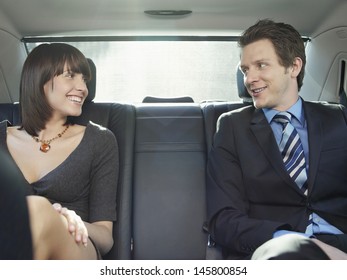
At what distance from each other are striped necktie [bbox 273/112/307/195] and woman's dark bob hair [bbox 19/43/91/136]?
59 centimetres

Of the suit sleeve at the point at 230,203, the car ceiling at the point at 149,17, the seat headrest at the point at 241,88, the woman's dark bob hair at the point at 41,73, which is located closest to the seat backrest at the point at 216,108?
the seat headrest at the point at 241,88

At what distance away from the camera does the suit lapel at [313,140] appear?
1329mm

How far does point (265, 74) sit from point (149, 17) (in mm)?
666

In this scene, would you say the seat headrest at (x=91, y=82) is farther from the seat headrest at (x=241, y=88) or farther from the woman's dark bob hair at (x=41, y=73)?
the seat headrest at (x=241, y=88)

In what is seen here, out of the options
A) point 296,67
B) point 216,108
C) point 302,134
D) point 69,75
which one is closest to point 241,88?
point 216,108

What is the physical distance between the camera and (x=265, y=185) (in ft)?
4.46

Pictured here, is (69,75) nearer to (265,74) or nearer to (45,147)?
(45,147)

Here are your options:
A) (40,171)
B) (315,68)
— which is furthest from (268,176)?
(315,68)

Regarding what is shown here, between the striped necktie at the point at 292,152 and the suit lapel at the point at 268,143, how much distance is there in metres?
0.02

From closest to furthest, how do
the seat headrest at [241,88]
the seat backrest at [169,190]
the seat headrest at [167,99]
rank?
1. the seat backrest at [169,190]
2. the seat headrest at [241,88]
3. the seat headrest at [167,99]

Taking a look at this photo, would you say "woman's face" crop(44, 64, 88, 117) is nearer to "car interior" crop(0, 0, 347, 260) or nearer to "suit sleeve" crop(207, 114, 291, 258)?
"car interior" crop(0, 0, 347, 260)

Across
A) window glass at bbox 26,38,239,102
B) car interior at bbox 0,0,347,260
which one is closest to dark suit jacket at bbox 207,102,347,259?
car interior at bbox 0,0,347,260

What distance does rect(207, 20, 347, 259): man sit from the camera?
1326 mm
